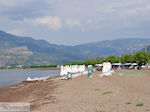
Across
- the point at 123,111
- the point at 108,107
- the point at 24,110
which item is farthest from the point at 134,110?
the point at 24,110

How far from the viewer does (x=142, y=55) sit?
9688cm

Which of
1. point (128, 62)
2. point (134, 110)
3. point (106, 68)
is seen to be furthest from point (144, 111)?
point (128, 62)

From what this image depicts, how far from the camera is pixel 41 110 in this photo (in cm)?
1469

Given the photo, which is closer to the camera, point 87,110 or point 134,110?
point 134,110

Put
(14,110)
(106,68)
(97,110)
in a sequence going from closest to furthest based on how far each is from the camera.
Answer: (97,110) < (14,110) < (106,68)

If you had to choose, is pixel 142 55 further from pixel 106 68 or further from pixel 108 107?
pixel 108 107

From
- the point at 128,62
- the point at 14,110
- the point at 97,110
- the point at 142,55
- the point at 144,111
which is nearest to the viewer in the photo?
the point at 144,111

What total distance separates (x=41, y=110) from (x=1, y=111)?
7.74ft

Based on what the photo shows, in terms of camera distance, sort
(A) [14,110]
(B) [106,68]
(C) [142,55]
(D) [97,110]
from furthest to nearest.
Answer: (C) [142,55], (B) [106,68], (A) [14,110], (D) [97,110]

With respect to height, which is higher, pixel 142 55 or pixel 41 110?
pixel 142 55

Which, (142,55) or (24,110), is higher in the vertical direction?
(142,55)

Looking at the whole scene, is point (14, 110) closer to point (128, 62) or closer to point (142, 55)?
point (142, 55)

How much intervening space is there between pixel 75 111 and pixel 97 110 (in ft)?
3.88

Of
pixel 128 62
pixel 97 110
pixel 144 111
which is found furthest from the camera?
pixel 128 62
